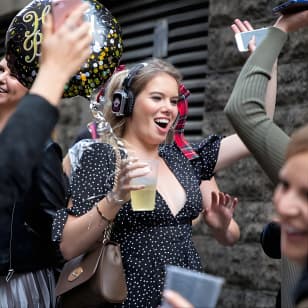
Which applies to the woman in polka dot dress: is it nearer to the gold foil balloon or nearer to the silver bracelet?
the silver bracelet

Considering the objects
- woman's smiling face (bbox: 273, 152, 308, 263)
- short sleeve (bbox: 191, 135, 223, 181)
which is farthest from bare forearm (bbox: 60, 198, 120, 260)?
woman's smiling face (bbox: 273, 152, 308, 263)

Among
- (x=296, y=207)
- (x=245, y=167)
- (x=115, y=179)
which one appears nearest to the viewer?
(x=296, y=207)

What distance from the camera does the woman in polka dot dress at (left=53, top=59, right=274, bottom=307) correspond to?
297 cm

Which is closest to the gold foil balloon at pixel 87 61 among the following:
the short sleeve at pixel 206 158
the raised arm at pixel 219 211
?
the short sleeve at pixel 206 158

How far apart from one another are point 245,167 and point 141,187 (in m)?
Result: 2.08

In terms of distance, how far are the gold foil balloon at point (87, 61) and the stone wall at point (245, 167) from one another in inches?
69.1

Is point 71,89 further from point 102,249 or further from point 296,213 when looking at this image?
point 296,213

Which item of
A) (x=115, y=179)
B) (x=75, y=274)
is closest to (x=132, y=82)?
(x=115, y=179)

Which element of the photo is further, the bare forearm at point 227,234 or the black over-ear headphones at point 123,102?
the bare forearm at point 227,234

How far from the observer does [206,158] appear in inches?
136

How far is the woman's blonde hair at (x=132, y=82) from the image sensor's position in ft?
10.8

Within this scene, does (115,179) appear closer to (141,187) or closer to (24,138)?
(141,187)

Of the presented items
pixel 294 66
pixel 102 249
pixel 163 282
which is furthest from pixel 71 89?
pixel 294 66

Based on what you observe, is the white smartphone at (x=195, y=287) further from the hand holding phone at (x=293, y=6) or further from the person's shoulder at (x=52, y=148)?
the person's shoulder at (x=52, y=148)
